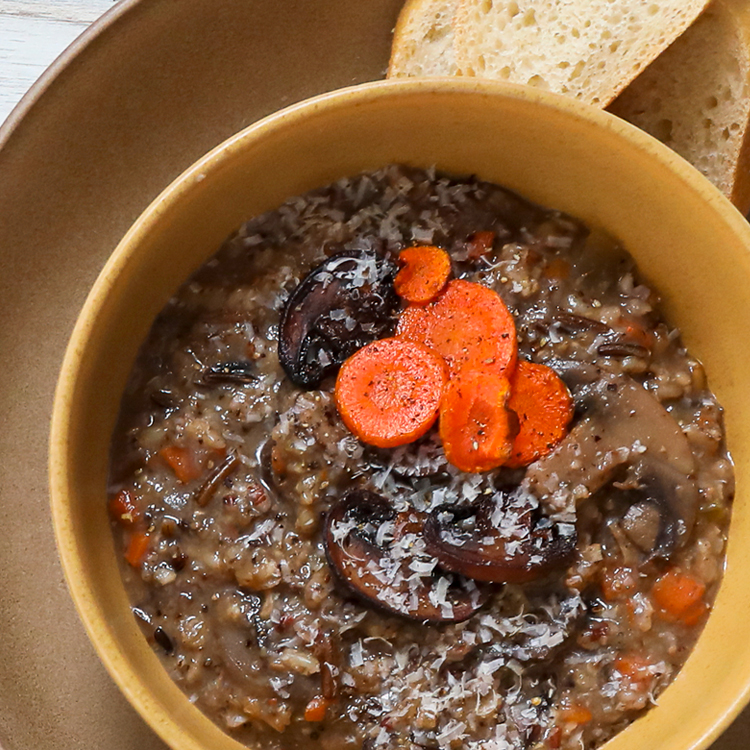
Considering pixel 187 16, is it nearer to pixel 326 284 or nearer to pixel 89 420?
pixel 326 284

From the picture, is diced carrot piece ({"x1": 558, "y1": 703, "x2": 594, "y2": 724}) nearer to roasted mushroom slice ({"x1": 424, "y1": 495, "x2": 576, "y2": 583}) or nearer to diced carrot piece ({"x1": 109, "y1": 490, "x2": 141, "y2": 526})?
roasted mushroom slice ({"x1": 424, "y1": 495, "x2": 576, "y2": 583})

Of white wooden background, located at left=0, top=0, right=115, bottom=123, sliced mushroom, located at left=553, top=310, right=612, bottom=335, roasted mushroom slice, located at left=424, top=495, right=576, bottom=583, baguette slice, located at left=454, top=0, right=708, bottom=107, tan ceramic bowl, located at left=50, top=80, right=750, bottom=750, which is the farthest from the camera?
white wooden background, located at left=0, top=0, right=115, bottom=123

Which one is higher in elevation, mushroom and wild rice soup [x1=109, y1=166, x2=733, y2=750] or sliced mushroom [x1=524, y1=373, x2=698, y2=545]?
sliced mushroom [x1=524, y1=373, x2=698, y2=545]

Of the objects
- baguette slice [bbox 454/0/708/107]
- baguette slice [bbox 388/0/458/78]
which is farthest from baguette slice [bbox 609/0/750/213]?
baguette slice [bbox 388/0/458/78]

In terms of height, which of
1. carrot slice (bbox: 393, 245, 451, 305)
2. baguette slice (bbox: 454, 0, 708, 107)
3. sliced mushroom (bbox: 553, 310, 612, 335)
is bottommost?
carrot slice (bbox: 393, 245, 451, 305)

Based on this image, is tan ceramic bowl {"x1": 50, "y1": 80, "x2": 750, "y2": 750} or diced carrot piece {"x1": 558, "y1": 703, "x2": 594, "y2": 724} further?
diced carrot piece {"x1": 558, "y1": 703, "x2": 594, "y2": 724}

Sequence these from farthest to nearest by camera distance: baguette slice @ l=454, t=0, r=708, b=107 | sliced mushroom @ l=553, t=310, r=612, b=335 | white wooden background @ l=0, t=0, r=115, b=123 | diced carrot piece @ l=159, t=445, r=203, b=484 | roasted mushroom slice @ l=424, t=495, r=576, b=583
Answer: white wooden background @ l=0, t=0, r=115, b=123, baguette slice @ l=454, t=0, r=708, b=107, sliced mushroom @ l=553, t=310, r=612, b=335, diced carrot piece @ l=159, t=445, r=203, b=484, roasted mushroom slice @ l=424, t=495, r=576, b=583
